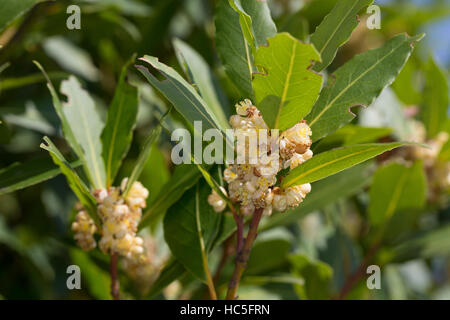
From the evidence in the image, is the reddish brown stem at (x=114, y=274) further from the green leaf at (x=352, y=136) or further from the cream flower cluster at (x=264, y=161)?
the green leaf at (x=352, y=136)

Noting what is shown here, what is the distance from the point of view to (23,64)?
7.03 feet

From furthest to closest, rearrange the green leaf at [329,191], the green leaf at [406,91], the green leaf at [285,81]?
the green leaf at [406,91] → the green leaf at [329,191] → the green leaf at [285,81]

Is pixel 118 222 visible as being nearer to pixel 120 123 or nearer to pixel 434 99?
pixel 120 123

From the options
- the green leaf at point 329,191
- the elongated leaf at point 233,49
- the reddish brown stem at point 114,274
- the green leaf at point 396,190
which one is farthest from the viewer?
the green leaf at point 396,190

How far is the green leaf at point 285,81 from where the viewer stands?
2.78 feet

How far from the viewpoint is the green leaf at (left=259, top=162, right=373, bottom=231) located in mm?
1515

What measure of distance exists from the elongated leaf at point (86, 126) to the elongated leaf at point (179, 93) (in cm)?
40

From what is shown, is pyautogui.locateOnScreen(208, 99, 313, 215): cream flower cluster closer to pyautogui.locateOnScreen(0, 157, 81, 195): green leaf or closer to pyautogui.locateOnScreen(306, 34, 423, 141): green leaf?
pyautogui.locateOnScreen(306, 34, 423, 141): green leaf

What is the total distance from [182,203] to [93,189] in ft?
0.74

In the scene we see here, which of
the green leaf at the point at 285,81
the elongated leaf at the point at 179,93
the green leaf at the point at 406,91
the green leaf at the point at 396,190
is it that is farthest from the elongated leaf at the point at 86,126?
the green leaf at the point at 406,91

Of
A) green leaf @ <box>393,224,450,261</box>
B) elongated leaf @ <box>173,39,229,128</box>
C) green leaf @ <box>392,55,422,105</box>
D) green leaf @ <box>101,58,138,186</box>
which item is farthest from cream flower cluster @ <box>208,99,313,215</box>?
green leaf @ <box>392,55,422,105</box>

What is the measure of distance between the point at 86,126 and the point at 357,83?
697 millimetres

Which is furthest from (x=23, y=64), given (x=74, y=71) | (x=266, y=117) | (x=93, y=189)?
(x=266, y=117)
